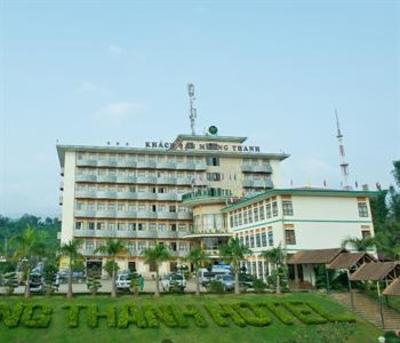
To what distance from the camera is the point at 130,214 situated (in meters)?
75.4

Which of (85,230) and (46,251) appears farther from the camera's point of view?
(85,230)

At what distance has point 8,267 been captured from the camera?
2110 inches

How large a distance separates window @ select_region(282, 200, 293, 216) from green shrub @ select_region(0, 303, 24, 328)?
29.4 m

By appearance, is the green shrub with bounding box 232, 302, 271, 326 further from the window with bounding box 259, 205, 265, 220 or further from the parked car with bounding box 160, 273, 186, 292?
the window with bounding box 259, 205, 265, 220

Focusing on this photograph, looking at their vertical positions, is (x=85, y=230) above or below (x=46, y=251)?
above

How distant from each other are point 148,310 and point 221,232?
33424 millimetres

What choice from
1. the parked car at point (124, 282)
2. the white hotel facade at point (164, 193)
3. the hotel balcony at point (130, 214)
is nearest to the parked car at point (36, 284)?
the parked car at point (124, 282)

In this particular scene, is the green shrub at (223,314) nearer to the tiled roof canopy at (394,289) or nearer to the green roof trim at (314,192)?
the tiled roof canopy at (394,289)

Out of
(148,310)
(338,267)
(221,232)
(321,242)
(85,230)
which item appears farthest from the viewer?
(85,230)

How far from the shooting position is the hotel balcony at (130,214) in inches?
2906

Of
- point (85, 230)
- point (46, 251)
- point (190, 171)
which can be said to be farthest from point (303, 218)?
point (85, 230)

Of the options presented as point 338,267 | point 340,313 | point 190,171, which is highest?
point 190,171

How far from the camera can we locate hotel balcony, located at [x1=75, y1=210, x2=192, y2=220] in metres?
73.8

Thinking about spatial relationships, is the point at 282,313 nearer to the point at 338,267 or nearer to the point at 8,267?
the point at 338,267
